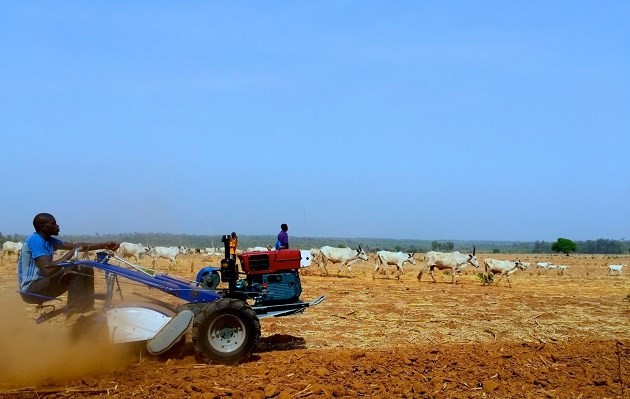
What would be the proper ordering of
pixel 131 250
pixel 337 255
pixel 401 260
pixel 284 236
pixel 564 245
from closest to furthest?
pixel 284 236 < pixel 401 260 < pixel 337 255 < pixel 131 250 < pixel 564 245

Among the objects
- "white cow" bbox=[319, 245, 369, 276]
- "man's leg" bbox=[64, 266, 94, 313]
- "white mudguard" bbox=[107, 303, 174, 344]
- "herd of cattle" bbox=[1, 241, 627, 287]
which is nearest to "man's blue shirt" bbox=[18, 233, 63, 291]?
"man's leg" bbox=[64, 266, 94, 313]

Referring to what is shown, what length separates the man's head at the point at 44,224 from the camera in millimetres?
8680

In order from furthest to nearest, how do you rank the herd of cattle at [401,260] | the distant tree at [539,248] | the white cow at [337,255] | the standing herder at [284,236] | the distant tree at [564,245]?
the distant tree at [539,248] < the distant tree at [564,245] < the white cow at [337,255] < the herd of cattle at [401,260] < the standing herder at [284,236]

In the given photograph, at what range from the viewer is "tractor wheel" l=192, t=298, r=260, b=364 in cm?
870

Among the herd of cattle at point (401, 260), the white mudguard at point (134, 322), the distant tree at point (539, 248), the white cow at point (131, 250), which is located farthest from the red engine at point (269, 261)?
the distant tree at point (539, 248)

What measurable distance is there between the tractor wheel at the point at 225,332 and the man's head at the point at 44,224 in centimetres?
233

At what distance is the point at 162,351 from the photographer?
8.59m

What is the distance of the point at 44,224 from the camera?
8.70 m

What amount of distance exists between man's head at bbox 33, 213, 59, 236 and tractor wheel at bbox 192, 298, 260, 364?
7.65 ft

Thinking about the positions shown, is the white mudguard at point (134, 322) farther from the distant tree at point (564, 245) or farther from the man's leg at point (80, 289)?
the distant tree at point (564, 245)

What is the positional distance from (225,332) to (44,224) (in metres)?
2.88

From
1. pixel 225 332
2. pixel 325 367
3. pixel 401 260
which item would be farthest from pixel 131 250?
pixel 325 367

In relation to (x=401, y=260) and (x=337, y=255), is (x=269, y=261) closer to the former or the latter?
(x=401, y=260)

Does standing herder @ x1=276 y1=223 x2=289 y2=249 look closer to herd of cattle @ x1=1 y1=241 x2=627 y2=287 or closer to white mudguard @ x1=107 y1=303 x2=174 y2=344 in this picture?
herd of cattle @ x1=1 y1=241 x2=627 y2=287
